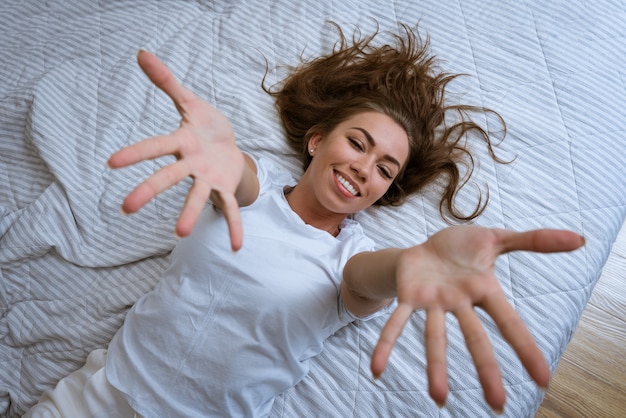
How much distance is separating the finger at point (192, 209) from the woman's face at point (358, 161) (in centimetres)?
34

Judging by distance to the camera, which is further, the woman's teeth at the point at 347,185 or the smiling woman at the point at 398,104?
the smiling woman at the point at 398,104

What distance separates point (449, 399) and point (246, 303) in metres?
0.41

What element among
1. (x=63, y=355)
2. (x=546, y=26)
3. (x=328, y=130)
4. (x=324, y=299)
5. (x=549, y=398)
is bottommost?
(x=549, y=398)

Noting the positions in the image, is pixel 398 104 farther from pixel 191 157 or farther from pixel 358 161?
pixel 191 157

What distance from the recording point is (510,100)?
44.1 inches

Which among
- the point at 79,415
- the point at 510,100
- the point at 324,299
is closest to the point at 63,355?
the point at 79,415

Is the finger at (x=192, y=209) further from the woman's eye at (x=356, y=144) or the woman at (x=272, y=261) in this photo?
the woman's eye at (x=356, y=144)

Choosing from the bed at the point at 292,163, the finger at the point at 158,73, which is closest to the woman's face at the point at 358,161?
the bed at the point at 292,163

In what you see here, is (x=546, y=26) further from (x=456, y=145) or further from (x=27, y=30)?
(x=27, y=30)

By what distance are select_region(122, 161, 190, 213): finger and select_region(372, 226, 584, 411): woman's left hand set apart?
0.92 feet

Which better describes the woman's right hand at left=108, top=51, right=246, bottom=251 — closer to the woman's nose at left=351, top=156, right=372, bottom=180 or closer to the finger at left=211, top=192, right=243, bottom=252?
the finger at left=211, top=192, right=243, bottom=252

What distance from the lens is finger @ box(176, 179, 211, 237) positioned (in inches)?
21.8

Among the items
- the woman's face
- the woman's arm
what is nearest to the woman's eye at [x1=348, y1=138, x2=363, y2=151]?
the woman's face

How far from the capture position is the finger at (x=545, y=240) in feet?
1.76
